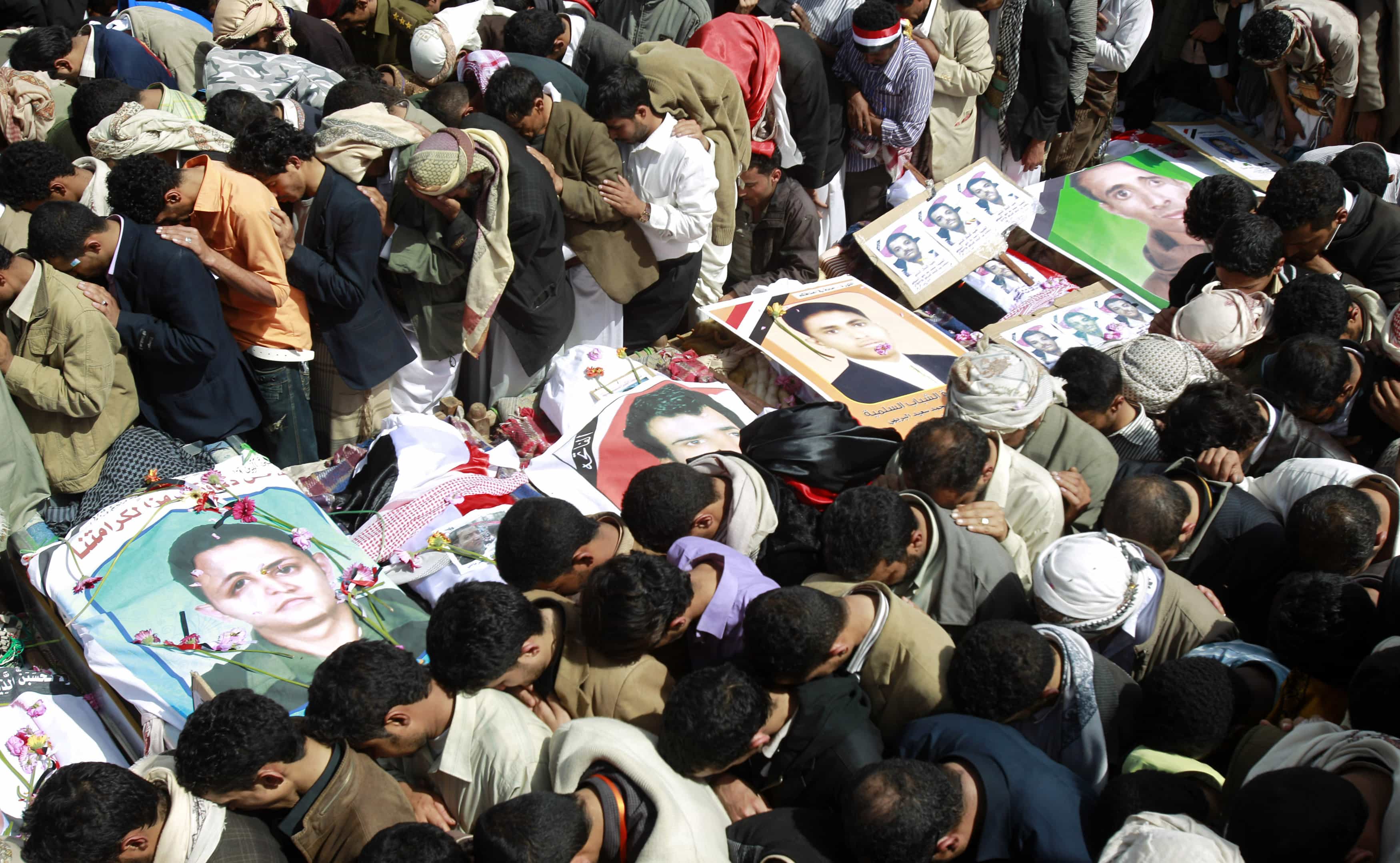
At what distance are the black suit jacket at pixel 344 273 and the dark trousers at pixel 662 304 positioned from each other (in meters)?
1.31

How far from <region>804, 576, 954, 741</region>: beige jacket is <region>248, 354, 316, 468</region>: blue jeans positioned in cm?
265

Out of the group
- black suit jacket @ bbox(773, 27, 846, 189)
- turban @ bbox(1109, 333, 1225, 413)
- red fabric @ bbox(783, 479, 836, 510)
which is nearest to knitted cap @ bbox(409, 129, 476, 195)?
red fabric @ bbox(783, 479, 836, 510)

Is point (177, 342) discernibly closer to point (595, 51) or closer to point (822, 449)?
point (822, 449)

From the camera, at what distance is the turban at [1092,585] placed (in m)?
2.79

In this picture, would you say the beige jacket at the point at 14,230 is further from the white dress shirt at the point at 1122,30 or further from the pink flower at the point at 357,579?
the white dress shirt at the point at 1122,30

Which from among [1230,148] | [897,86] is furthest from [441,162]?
[1230,148]

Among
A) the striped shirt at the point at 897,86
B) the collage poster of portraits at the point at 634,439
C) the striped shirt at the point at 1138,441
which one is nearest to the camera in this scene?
the striped shirt at the point at 1138,441

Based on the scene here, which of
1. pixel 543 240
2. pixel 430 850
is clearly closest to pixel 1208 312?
pixel 543 240

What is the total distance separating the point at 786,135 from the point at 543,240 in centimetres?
172

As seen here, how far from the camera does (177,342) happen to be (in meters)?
3.88

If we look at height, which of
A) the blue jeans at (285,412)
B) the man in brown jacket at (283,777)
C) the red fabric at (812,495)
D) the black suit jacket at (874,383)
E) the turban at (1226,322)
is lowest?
the blue jeans at (285,412)

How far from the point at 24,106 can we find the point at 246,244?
1.64 metres

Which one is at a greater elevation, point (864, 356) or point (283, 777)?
point (283, 777)

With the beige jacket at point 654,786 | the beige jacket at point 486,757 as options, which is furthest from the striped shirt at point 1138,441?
the beige jacket at point 486,757
